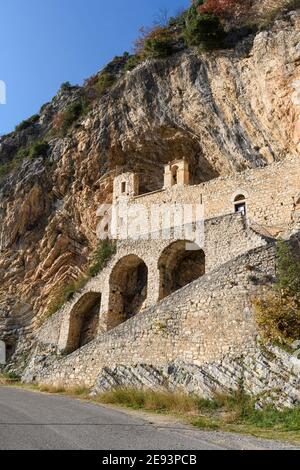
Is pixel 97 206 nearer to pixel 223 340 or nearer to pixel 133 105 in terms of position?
pixel 133 105

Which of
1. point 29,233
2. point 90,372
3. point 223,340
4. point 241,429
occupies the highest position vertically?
point 29,233

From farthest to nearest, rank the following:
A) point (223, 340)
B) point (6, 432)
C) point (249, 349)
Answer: point (223, 340) → point (249, 349) → point (6, 432)

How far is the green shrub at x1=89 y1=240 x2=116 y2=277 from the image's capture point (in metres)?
21.6

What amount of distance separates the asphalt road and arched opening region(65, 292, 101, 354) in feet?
40.2

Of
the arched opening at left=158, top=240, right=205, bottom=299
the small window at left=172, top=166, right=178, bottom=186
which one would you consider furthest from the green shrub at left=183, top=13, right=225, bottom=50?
the arched opening at left=158, top=240, right=205, bottom=299

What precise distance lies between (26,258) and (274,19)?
1850cm

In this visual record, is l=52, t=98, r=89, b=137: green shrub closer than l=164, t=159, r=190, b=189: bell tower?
No

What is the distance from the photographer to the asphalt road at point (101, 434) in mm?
5691

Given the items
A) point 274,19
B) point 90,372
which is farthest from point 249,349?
point 274,19

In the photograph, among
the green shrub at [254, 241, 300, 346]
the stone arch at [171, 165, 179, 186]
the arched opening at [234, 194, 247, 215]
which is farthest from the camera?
the stone arch at [171, 165, 179, 186]

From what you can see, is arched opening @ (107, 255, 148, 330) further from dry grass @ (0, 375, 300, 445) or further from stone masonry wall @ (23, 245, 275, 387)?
dry grass @ (0, 375, 300, 445)

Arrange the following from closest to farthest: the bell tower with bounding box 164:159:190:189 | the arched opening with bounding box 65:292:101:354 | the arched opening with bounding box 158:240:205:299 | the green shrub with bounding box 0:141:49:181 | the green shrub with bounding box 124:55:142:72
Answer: the arched opening with bounding box 158:240:205:299 < the arched opening with bounding box 65:292:101:354 < the bell tower with bounding box 164:159:190:189 < the green shrub with bounding box 124:55:142:72 < the green shrub with bounding box 0:141:49:181

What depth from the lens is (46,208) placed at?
26.4 meters

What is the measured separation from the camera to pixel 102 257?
71.8 feet
